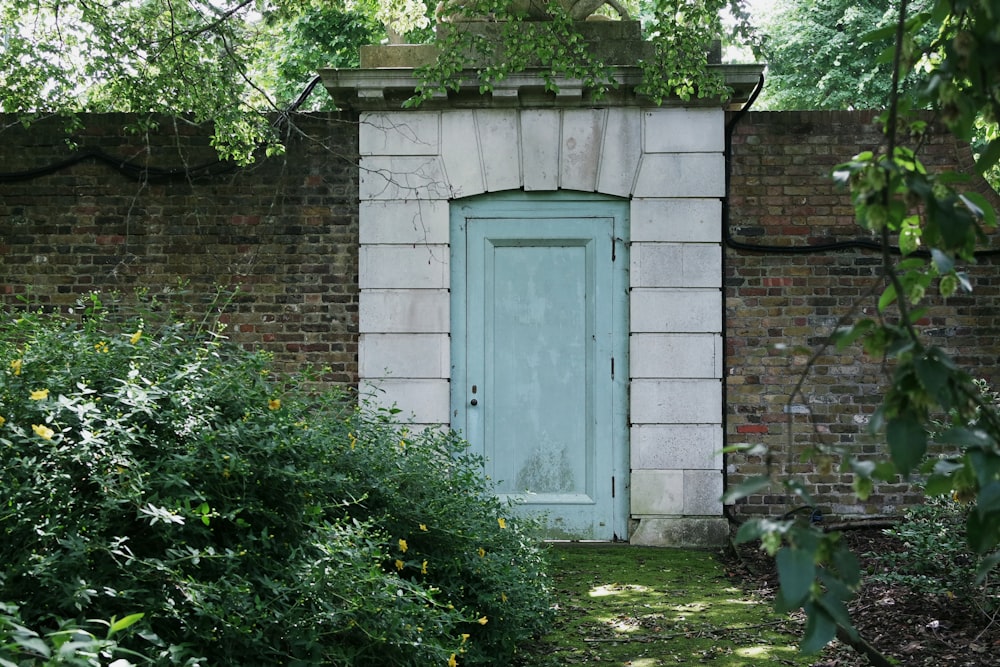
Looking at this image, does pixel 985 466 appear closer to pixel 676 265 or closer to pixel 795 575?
pixel 795 575

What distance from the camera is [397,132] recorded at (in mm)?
6641

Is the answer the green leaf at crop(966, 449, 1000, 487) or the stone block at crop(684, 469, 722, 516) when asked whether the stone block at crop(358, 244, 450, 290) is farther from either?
the green leaf at crop(966, 449, 1000, 487)

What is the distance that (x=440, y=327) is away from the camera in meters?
6.59

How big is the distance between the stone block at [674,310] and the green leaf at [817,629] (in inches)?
209

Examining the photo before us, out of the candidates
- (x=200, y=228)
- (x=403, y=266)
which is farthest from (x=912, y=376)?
(x=200, y=228)

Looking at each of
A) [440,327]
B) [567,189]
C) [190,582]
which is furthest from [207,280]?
[190,582]

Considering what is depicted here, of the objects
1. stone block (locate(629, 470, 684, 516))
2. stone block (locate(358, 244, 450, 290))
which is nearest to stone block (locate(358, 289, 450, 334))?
stone block (locate(358, 244, 450, 290))

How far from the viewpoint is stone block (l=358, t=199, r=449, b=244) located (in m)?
6.61

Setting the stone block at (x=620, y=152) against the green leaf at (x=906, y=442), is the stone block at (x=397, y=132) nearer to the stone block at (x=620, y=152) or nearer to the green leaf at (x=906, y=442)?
the stone block at (x=620, y=152)

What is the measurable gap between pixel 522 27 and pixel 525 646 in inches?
161

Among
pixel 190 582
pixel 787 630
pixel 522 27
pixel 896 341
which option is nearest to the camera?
pixel 896 341

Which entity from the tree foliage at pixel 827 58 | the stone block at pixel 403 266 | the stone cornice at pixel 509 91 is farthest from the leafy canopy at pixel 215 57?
the tree foliage at pixel 827 58

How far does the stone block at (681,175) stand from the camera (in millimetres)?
6559

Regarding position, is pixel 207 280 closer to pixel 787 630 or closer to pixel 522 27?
pixel 522 27
